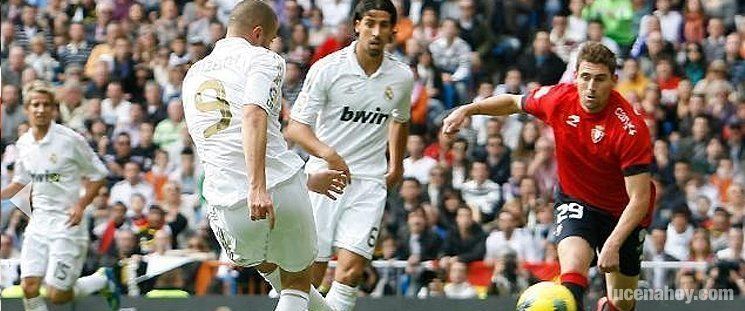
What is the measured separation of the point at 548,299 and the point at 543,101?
5.19ft

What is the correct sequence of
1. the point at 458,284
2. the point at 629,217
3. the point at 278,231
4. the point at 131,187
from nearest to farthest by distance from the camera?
the point at 278,231, the point at 629,217, the point at 458,284, the point at 131,187

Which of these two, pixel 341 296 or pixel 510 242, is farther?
pixel 510 242

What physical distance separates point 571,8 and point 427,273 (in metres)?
5.43

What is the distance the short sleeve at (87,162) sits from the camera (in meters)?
16.0

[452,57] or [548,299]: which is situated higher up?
[452,57]

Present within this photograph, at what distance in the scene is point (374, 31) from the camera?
500 inches

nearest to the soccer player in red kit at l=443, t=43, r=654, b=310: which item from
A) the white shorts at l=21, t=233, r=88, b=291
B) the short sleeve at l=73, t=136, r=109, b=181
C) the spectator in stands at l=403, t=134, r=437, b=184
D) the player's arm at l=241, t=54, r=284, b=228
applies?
the player's arm at l=241, t=54, r=284, b=228

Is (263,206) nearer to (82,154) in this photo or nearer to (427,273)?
(82,154)

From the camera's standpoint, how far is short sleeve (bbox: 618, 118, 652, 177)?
1137 centimetres

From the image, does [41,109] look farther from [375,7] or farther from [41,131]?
[375,7]

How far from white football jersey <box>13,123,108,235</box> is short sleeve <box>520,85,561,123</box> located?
5.46m

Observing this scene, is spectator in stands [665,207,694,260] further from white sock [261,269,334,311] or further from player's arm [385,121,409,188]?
white sock [261,269,334,311]

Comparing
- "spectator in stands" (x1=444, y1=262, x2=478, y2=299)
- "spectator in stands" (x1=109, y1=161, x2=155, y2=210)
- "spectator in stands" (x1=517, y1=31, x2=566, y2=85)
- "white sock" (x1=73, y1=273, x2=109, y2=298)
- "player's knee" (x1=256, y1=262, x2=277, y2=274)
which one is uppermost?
"spectator in stands" (x1=517, y1=31, x2=566, y2=85)

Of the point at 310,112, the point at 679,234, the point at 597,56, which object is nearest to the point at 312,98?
the point at 310,112
